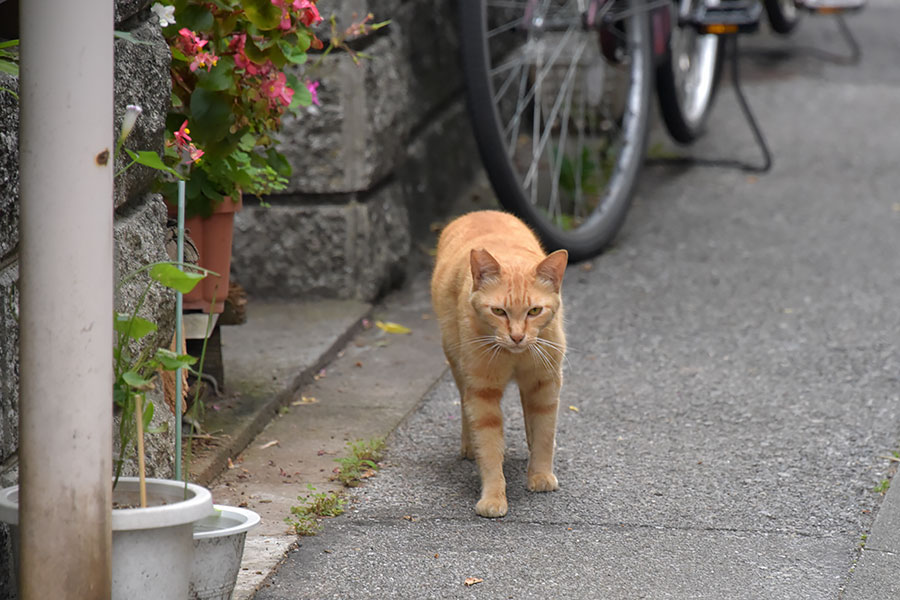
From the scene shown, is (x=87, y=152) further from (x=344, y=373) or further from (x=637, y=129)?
(x=637, y=129)

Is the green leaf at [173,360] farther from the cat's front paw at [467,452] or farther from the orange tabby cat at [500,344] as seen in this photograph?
the cat's front paw at [467,452]

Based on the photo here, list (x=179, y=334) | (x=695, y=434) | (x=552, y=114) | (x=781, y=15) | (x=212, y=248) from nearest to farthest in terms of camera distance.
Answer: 1. (x=179, y=334)
2. (x=212, y=248)
3. (x=695, y=434)
4. (x=552, y=114)
5. (x=781, y=15)

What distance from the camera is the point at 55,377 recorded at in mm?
1921

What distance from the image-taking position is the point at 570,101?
5555 millimetres

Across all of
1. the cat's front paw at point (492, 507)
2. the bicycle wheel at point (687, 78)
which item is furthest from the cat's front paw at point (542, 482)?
the bicycle wheel at point (687, 78)

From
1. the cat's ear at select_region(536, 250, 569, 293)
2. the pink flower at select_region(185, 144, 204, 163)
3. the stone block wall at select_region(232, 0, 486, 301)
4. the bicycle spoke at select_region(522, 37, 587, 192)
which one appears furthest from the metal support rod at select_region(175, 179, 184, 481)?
the bicycle spoke at select_region(522, 37, 587, 192)

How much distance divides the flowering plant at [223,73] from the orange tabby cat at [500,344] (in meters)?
0.68

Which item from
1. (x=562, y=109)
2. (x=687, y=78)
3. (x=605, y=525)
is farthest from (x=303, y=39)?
(x=687, y=78)

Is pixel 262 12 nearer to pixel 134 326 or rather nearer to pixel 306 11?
pixel 306 11

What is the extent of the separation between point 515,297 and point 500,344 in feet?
0.40

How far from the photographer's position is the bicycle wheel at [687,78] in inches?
231

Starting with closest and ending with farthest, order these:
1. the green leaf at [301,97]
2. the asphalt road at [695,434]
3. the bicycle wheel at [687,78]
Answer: the asphalt road at [695,434]
the green leaf at [301,97]
the bicycle wheel at [687,78]

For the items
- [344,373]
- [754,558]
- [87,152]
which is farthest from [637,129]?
[87,152]

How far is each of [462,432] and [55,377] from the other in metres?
1.55
